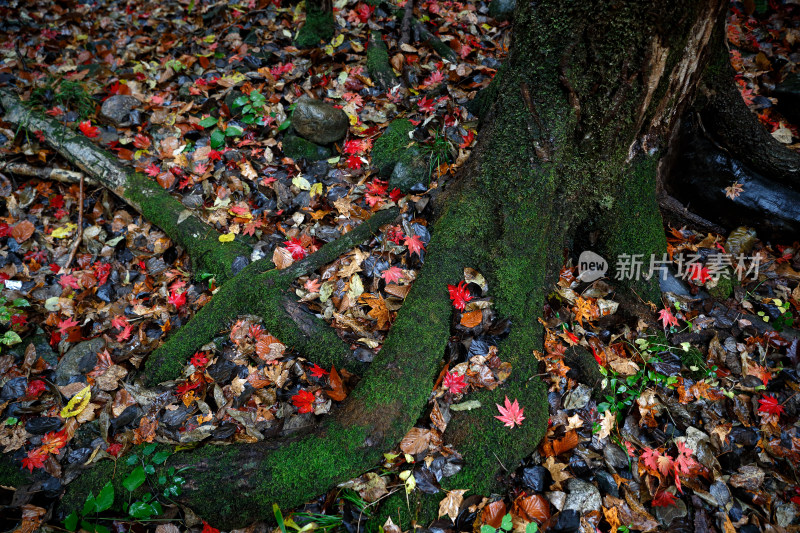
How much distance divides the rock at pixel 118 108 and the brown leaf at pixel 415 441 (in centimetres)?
450

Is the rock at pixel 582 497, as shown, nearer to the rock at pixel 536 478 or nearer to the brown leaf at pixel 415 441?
the rock at pixel 536 478

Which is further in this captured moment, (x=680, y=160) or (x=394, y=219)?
(x=680, y=160)

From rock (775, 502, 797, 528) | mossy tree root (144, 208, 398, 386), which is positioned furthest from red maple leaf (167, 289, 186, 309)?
rock (775, 502, 797, 528)

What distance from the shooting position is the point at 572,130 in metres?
2.61

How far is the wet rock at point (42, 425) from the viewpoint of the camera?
2.93 m

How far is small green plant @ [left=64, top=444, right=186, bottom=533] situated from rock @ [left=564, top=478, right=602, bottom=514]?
Answer: 208cm

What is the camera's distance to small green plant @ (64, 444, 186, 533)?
2.29 m

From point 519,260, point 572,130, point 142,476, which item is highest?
point 572,130

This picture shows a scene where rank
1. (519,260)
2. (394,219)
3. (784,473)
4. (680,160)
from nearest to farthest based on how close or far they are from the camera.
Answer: (784,473) → (519,260) → (394,219) → (680,160)

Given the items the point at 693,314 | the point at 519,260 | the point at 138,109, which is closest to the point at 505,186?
the point at 519,260

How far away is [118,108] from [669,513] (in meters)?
5.99

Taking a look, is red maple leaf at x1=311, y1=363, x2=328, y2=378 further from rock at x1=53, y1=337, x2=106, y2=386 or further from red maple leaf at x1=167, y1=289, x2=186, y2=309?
rock at x1=53, y1=337, x2=106, y2=386

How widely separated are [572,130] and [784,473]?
2334 millimetres

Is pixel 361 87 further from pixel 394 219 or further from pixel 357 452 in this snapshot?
pixel 357 452
